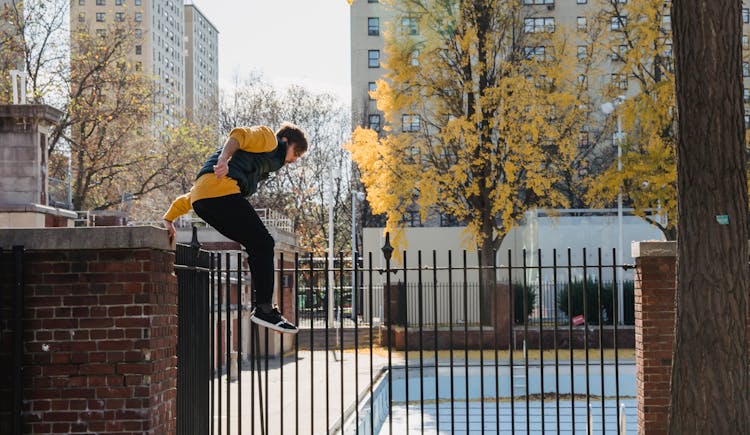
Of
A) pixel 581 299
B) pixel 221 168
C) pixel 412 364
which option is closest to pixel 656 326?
pixel 221 168

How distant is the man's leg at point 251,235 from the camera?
7184 mm

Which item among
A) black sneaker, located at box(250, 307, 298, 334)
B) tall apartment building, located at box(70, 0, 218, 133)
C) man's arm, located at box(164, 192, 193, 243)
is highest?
tall apartment building, located at box(70, 0, 218, 133)

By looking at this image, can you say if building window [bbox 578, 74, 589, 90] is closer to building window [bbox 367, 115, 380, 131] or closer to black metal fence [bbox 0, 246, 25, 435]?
black metal fence [bbox 0, 246, 25, 435]

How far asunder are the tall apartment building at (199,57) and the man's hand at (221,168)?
138788 mm

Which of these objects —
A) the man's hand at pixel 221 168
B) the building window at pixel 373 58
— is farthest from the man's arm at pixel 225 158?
the building window at pixel 373 58

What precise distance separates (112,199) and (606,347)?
2826 cm

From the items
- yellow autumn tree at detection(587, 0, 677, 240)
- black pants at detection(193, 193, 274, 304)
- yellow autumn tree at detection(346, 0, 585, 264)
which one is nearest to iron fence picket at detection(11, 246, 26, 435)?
black pants at detection(193, 193, 274, 304)

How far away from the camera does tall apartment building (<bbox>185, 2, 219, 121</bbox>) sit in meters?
150

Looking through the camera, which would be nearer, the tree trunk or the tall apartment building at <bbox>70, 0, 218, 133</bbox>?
the tree trunk

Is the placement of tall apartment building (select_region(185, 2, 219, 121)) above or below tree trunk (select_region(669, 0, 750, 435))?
above

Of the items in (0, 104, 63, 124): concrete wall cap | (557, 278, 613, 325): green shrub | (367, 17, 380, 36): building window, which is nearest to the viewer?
(0, 104, 63, 124): concrete wall cap

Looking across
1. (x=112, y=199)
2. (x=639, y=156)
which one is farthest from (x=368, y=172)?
(x=112, y=199)

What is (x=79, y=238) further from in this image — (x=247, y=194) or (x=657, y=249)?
(x=657, y=249)

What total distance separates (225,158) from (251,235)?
2.31ft
